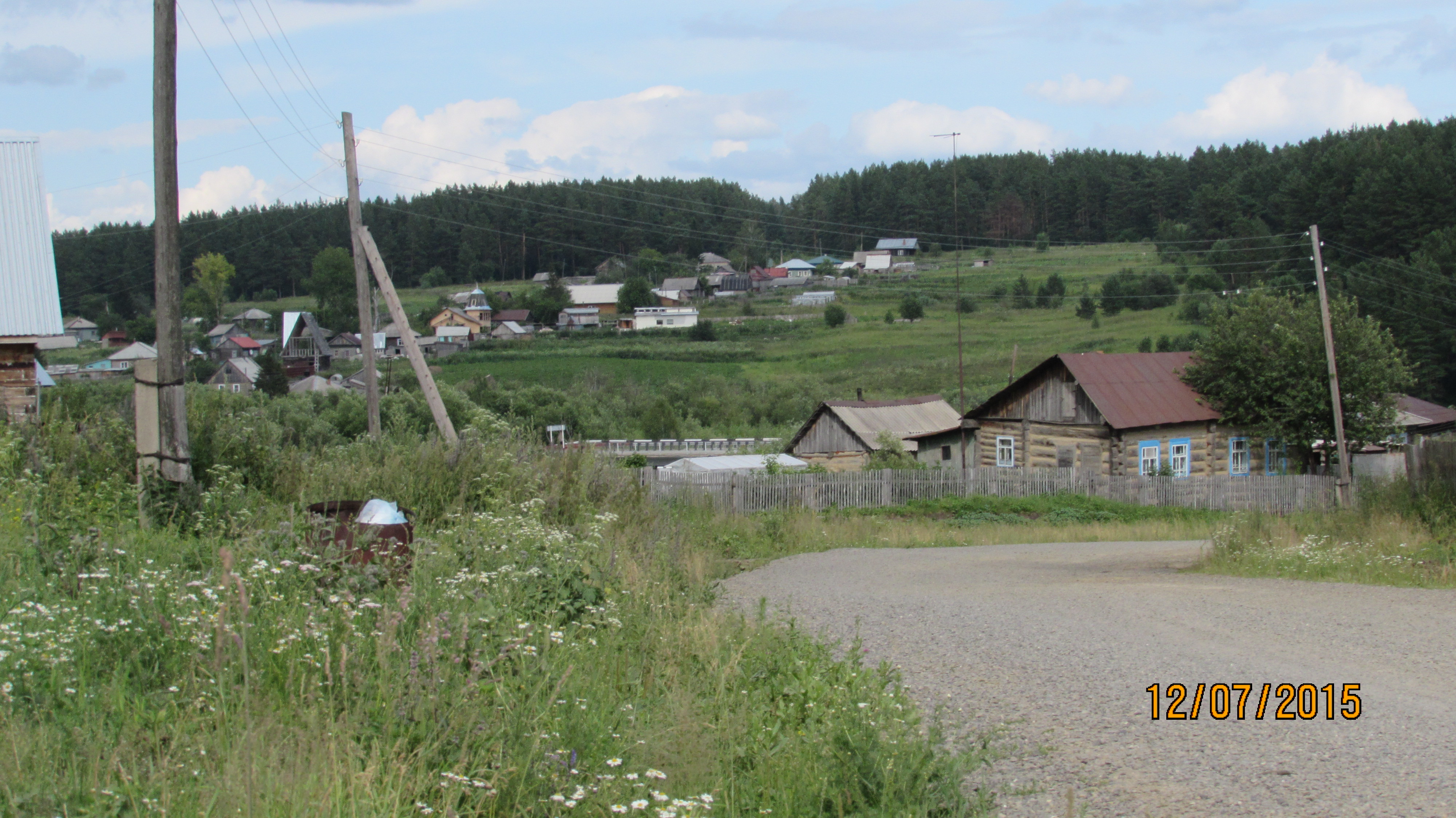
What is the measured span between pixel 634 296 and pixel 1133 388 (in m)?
91.0

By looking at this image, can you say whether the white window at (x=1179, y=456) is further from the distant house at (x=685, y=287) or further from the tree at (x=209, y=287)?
the distant house at (x=685, y=287)

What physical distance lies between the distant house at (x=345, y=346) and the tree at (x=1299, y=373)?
78.7 m

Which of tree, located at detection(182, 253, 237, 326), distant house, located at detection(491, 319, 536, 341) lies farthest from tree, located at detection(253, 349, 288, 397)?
tree, located at detection(182, 253, 237, 326)

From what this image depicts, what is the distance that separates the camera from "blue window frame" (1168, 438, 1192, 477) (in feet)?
108

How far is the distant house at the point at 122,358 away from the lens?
7106 cm

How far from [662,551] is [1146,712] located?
13.3ft

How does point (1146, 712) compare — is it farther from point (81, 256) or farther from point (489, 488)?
point (81, 256)

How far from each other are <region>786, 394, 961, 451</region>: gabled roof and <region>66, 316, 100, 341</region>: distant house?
247 ft

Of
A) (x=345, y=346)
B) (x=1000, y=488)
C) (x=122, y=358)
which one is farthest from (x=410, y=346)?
(x=345, y=346)

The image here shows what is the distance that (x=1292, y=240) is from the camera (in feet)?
273

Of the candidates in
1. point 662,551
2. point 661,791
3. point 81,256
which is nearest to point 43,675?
point 661,791

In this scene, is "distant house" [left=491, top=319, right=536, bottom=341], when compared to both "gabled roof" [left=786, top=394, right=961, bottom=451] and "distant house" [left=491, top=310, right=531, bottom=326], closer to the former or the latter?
"distant house" [left=491, top=310, right=531, bottom=326]

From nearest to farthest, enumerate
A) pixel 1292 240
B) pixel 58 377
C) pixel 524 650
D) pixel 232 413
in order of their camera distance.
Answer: pixel 524 650, pixel 232 413, pixel 58 377, pixel 1292 240
